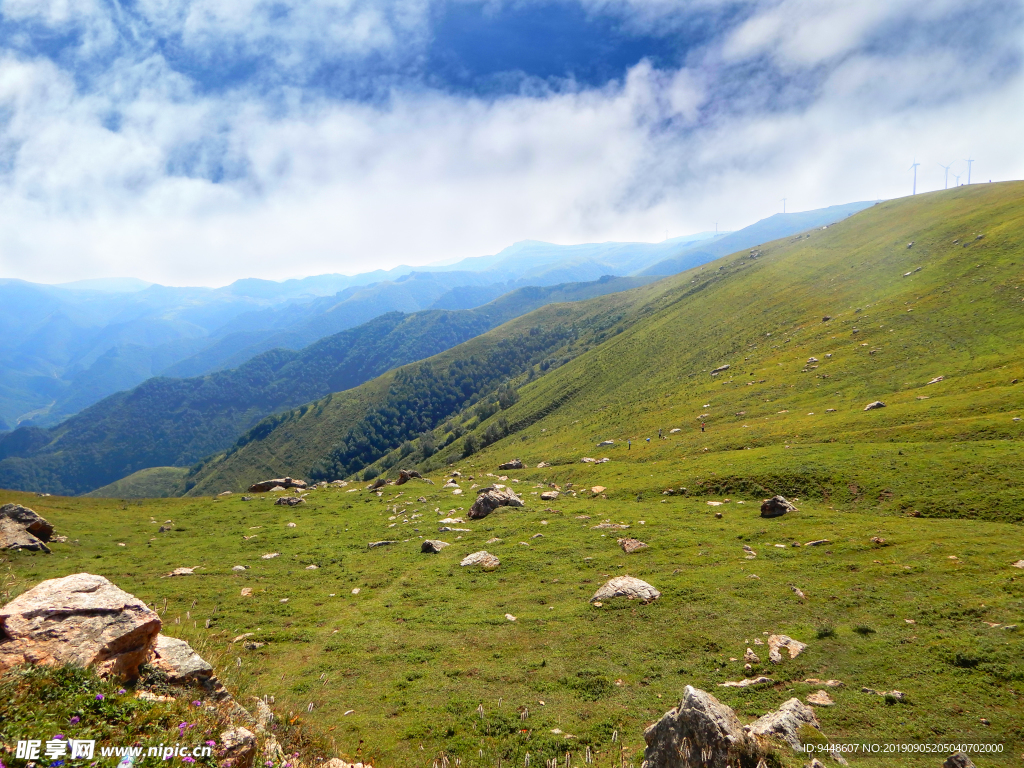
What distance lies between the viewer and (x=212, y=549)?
34688mm

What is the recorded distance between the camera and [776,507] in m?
28.8

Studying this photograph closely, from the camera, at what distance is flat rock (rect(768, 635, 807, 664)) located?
15114 mm

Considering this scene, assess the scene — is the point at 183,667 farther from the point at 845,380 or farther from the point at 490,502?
the point at 845,380

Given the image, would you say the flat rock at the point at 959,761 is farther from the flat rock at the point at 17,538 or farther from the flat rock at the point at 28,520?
the flat rock at the point at 28,520

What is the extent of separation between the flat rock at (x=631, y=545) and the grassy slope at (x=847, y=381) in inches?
532

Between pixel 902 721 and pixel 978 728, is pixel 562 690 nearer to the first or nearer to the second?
pixel 902 721

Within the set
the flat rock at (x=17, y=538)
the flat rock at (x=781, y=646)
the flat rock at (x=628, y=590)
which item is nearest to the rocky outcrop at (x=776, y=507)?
the flat rock at (x=628, y=590)

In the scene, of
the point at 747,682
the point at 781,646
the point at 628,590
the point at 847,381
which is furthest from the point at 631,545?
the point at 847,381

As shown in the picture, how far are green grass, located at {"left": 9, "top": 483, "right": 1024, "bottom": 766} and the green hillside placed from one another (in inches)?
285

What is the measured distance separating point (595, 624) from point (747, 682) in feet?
21.4

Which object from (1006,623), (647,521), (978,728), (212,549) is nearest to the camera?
(978,728)

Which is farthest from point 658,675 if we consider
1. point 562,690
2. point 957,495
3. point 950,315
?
point 950,315

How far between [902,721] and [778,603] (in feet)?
22.6

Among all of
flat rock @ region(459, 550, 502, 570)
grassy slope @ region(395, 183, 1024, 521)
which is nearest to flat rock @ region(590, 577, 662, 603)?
flat rock @ region(459, 550, 502, 570)
